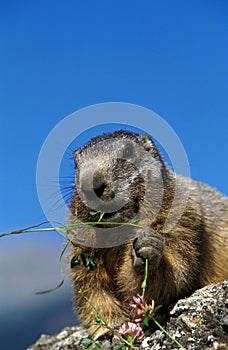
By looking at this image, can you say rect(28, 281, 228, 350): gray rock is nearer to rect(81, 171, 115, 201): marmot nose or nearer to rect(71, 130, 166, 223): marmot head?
rect(71, 130, 166, 223): marmot head

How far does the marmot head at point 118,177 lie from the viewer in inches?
223

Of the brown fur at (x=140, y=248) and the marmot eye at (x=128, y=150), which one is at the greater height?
the marmot eye at (x=128, y=150)

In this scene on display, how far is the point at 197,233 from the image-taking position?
6.53 meters

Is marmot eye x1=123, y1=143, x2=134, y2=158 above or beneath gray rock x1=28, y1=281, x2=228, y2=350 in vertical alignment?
above

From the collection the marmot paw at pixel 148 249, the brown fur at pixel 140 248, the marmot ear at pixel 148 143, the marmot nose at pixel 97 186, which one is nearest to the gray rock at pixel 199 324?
the brown fur at pixel 140 248

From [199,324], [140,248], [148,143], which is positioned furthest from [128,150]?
[199,324]

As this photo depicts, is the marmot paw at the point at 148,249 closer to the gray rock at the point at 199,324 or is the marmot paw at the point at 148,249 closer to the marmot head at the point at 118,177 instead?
the marmot head at the point at 118,177

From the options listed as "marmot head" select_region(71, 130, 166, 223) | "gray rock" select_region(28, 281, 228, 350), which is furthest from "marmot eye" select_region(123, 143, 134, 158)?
"gray rock" select_region(28, 281, 228, 350)

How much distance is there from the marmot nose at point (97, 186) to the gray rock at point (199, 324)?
1.31m

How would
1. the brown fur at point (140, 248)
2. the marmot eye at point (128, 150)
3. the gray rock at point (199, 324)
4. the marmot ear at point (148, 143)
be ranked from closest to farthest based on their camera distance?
1. the gray rock at point (199, 324)
2. the brown fur at point (140, 248)
3. the marmot eye at point (128, 150)
4. the marmot ear at point (148, 143)

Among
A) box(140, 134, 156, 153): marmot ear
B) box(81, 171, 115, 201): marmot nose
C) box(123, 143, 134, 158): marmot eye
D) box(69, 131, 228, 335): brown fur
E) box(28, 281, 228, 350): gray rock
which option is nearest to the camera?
box(28, 281, 228, 350): gray rock

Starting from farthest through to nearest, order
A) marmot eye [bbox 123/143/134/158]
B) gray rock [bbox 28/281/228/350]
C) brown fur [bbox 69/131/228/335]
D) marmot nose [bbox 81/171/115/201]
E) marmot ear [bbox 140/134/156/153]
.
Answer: marmot ear [bbox 140/134/156/153], marmot eye [bbox 123/143/134/158], brown fur [bbox 69/131/228/335], marmot nose [bbox 81/171/115/201], gray rock [bbox 28/281/228/350]

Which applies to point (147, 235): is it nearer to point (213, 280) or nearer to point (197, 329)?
point (197, 329)

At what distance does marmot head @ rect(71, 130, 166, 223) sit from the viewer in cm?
566
